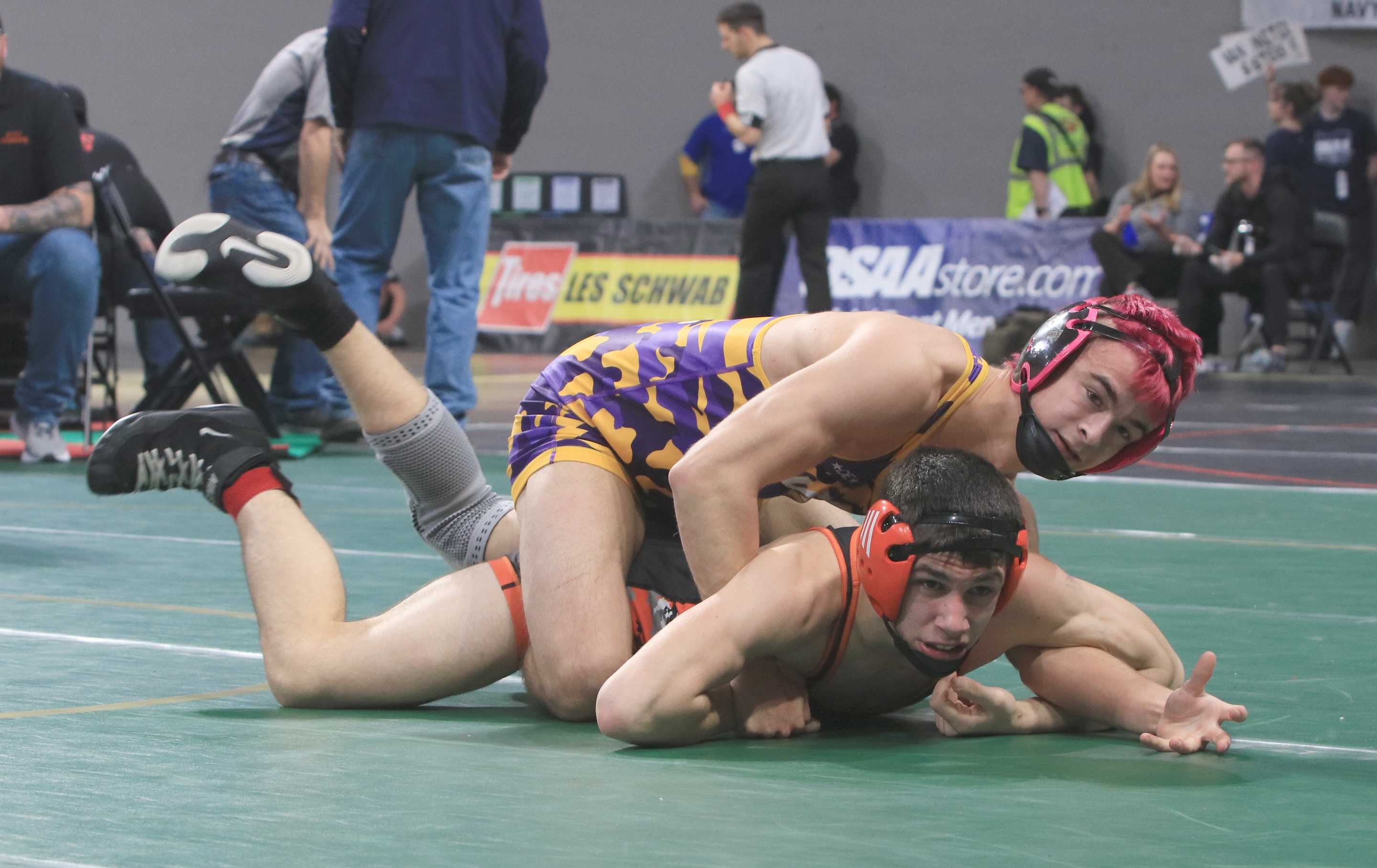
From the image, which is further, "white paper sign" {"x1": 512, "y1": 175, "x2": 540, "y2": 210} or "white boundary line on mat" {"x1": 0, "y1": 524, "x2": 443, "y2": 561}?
"white paper sign" {"x1": 512, "y1": 175, "x2": 540, "y2": 210}

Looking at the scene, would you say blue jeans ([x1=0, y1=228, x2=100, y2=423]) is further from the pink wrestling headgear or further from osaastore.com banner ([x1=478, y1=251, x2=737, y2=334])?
osaastore.com banner ([x1=478, y1=251, x2=737, y2=334])

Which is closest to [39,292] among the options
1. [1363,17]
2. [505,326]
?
[505,326]

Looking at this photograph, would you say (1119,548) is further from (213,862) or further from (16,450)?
(16,450)

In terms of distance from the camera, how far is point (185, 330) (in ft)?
22.9

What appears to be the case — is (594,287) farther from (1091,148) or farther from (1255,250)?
(1255,250)

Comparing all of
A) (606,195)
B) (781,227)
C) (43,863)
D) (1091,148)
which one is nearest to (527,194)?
(606,195)

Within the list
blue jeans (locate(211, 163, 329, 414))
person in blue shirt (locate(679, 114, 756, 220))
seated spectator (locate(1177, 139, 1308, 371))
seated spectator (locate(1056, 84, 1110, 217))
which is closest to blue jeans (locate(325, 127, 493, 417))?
blue jeans (locate(211, 163, 329, 414))

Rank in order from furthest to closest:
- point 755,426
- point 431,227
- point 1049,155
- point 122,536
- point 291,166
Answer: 1. point 1049,155
2. point 291,166
3. point 431,227
4. point 122,536
5. point 755,426

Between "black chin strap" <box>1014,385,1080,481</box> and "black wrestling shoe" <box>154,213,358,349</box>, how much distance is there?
1.39 m

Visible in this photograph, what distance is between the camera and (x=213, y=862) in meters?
1.91

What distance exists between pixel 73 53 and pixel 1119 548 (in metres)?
14.8

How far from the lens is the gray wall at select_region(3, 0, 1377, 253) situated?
14422 millimetres

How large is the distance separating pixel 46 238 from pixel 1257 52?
10.3 metres

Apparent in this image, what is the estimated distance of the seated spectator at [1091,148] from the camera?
14.0 m
